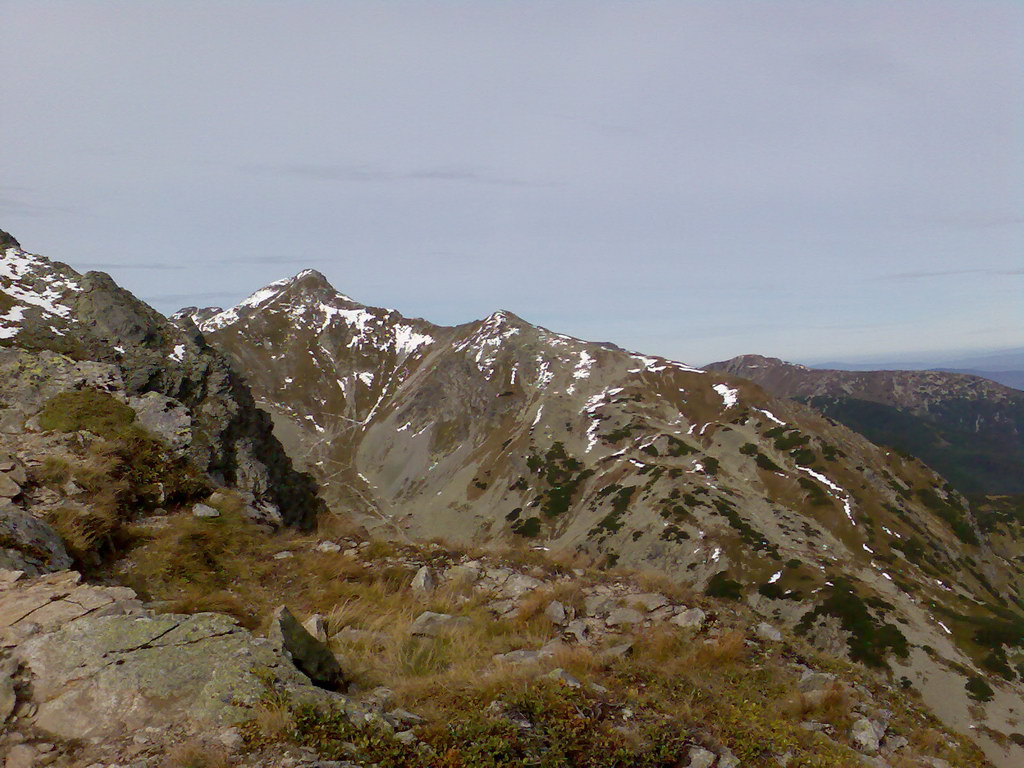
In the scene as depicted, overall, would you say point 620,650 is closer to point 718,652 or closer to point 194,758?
point 718,652

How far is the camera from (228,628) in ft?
25.1

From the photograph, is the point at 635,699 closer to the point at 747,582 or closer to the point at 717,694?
the point at 717,694

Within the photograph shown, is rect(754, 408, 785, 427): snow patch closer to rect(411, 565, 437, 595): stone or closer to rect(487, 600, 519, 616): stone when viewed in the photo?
rect(487, 600, 519, 616): stone

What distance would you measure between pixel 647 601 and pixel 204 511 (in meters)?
12.8

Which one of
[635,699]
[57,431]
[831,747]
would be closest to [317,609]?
[635,699]

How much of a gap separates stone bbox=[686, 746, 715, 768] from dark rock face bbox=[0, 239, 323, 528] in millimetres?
17574

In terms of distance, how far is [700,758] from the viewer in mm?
7332

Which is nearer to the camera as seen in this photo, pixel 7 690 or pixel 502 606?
pixel 7 690

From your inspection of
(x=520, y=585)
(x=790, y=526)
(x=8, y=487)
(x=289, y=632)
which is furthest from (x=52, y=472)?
(x=790, y=526)

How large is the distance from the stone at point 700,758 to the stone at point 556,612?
199 inches

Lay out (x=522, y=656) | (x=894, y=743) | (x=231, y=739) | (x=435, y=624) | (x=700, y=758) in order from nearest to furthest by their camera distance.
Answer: (x=231, y=739)
(x=700, y=758)
(x=894, y=743)
(x=522, y=656)
(x=435, y=624)

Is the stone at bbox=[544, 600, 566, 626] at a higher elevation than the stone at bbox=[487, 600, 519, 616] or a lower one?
higher

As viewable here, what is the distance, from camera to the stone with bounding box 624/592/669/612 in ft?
42.7

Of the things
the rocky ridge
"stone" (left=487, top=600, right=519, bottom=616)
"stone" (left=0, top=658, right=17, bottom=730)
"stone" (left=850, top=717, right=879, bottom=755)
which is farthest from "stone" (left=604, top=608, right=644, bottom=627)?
"stone" (left=0, top=658, right=17, bottom=730)
